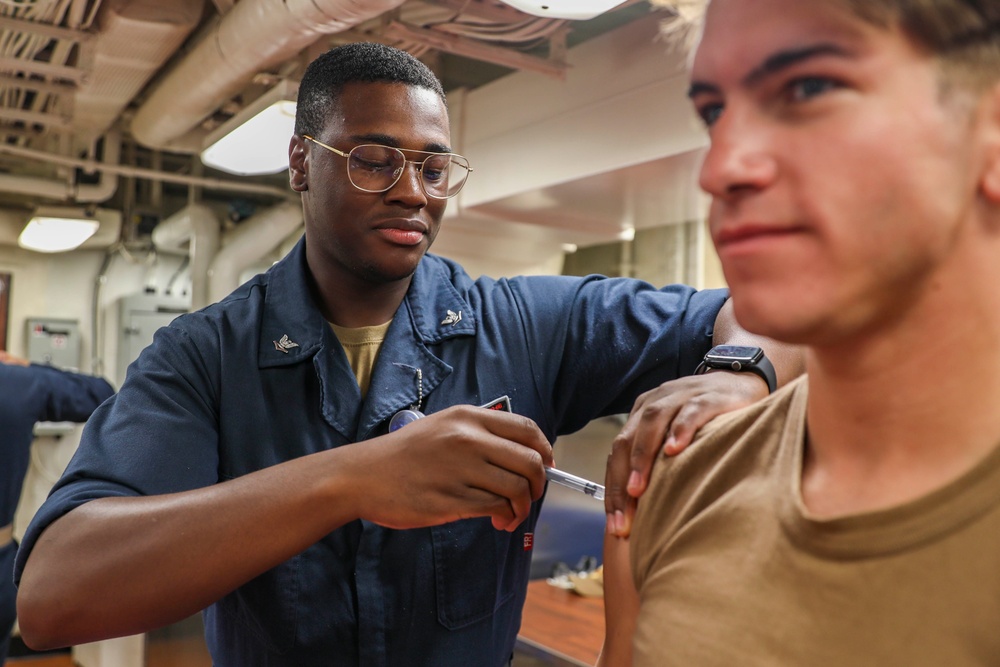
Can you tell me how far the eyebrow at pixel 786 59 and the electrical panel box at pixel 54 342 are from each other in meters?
6.71

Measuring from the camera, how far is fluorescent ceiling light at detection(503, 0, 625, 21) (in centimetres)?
212

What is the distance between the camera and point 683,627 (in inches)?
31.6

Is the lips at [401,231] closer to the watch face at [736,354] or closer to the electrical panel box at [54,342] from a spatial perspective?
the watch face at [736,354]

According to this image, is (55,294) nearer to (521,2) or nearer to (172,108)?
(172,108)

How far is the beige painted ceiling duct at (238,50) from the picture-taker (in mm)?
2439

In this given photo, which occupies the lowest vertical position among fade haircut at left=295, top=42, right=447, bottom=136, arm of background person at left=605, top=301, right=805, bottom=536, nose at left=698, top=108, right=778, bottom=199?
arm of background person at left=605, top=301, right=805, bottom=536

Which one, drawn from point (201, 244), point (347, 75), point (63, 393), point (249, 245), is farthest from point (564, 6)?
point (201, 244)

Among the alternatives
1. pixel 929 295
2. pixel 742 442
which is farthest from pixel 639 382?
pixel 929 295

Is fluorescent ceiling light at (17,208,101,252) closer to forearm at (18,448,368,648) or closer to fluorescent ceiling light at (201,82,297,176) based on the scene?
fluorescent ceiling light at (201,82,297,176)

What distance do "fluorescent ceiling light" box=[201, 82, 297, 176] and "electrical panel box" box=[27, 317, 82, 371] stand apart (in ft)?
10.6

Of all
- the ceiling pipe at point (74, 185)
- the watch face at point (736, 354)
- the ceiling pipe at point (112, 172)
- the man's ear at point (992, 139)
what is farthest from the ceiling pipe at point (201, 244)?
the man's ear at point (992, 139)

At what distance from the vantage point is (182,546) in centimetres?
111

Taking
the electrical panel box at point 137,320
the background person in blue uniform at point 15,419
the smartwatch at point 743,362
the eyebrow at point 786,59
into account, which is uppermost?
the eyebrow at point 786,59

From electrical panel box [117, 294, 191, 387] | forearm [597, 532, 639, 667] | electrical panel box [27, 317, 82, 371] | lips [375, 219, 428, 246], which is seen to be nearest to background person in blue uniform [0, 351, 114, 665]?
Answer: electrical panel box [117, 294, 191, 387]
